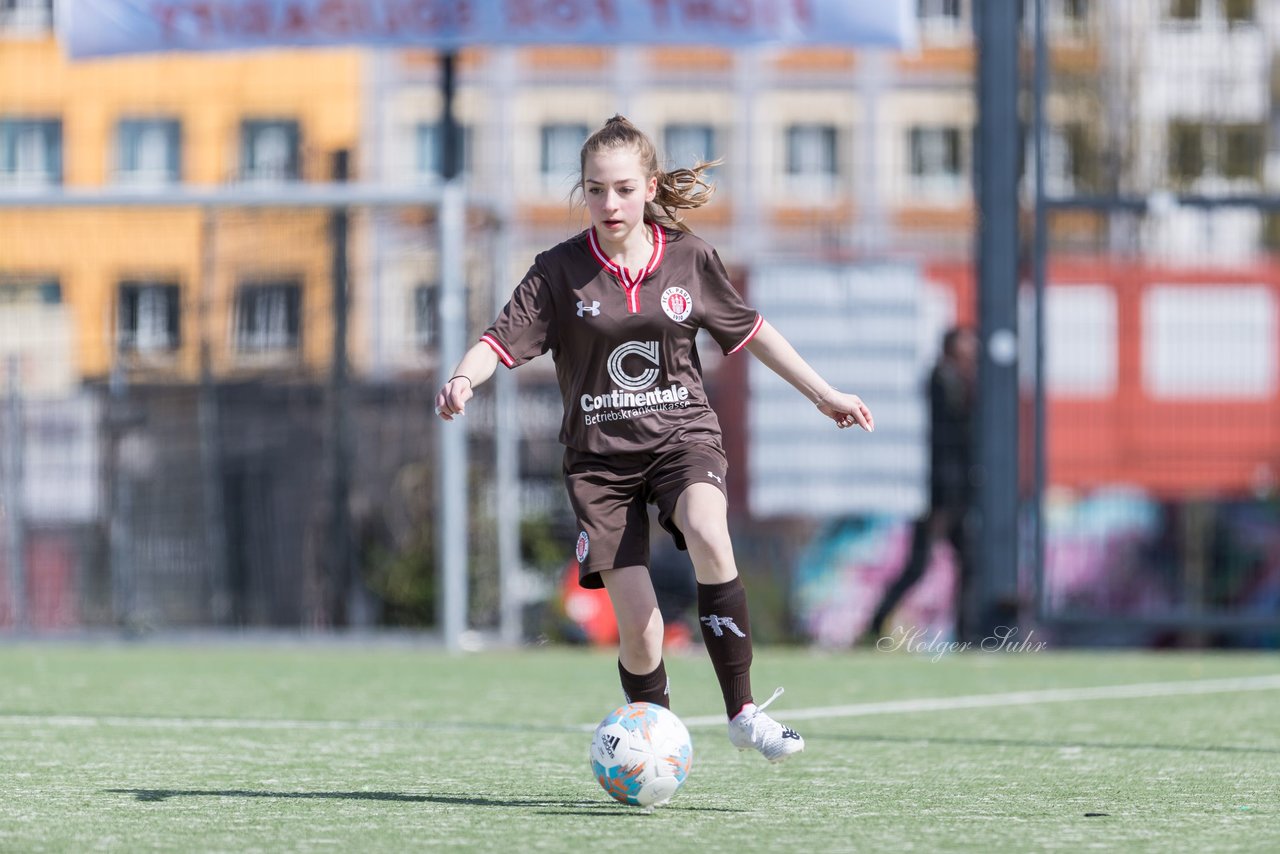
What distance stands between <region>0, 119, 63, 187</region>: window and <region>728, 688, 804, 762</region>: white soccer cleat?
1186cm

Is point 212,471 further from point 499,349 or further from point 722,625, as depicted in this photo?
point 722,625

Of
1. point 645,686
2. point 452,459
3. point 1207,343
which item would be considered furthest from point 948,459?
point 645,686

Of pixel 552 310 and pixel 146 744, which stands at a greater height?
pixel 552 310

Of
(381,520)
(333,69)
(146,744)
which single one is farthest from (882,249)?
(333,69)

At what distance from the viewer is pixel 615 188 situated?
5.26 meters

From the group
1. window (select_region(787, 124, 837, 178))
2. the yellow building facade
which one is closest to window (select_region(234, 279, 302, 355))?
the yellow building facade

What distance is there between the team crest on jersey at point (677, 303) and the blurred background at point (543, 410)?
5.83m

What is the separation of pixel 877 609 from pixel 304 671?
121 inches

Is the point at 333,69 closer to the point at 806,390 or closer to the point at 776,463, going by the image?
the point at 776,463

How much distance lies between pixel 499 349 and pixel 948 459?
6340 millimetres

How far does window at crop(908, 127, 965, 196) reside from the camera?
1137 centimetres

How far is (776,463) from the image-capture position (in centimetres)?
1161

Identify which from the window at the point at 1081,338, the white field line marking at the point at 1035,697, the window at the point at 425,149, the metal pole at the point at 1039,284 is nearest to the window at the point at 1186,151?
the window at the point at 1081,338

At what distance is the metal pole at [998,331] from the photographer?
1116 centimetres
